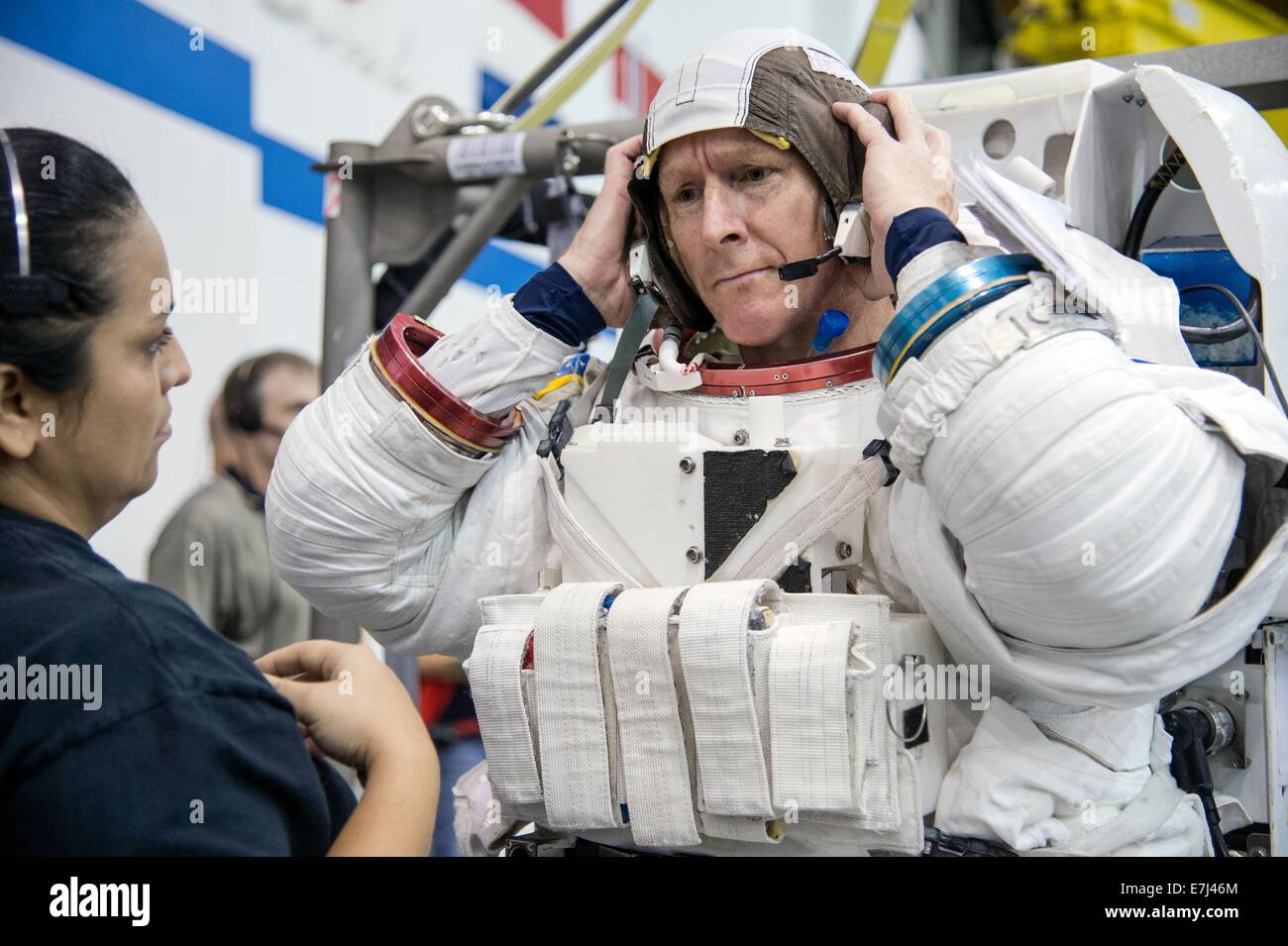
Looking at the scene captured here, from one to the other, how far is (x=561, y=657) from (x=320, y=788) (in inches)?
11.2

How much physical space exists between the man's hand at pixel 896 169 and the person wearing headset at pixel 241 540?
3.42 feet

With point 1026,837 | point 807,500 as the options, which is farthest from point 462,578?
point 1026,837

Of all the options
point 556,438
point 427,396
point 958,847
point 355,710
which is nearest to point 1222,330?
point 958,847

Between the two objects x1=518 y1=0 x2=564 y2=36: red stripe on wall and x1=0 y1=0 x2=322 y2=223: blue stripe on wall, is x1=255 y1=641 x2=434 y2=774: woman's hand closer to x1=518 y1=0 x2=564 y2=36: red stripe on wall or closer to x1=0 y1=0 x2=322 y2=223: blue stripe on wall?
x1=0 y1=0 x2=322 y2=223: blue stripe on wall

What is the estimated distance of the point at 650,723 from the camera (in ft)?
4.19

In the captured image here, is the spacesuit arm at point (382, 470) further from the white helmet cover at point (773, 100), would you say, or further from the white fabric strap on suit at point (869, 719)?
the white fabric strap on suit at point (869, 719)

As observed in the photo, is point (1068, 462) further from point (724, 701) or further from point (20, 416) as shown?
point (20, 416)

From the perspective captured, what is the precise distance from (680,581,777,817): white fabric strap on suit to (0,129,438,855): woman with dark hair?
255 mm

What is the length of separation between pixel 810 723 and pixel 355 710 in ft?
1.36

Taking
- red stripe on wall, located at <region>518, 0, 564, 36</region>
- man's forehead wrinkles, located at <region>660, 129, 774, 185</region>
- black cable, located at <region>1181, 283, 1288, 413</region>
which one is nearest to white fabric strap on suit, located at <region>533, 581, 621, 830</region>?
man's forehead wrinkles, located at <region>660, 129, 774, 185</region>

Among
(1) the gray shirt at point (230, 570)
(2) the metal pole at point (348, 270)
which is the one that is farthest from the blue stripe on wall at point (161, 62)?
(1) the gray shirt at point (230, 570)

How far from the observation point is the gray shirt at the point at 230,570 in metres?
2.03

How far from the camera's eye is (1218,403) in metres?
1.17

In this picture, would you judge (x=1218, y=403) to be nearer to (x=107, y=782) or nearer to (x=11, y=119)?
(x=107, y=782)
